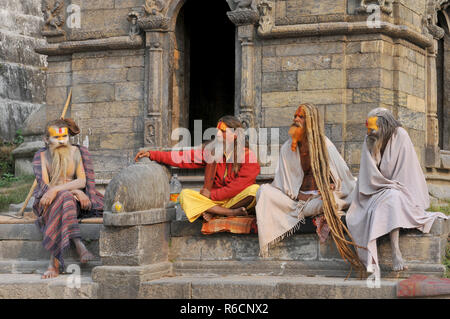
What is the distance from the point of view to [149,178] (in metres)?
8.13

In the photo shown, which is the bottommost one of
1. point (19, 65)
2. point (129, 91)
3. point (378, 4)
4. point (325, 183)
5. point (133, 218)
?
point (133, 218)

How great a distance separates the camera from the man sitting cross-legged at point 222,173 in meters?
8.14

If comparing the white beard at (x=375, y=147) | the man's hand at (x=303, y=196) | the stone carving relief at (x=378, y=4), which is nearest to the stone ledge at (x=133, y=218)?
the man's hand at (x=303, y=196)

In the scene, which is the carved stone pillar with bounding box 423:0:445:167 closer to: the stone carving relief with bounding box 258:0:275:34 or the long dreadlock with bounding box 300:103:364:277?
the stone carving relief with bounding box 258:0:275:34

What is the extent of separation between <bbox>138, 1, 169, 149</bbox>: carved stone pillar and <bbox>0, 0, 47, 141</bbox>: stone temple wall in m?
7.43

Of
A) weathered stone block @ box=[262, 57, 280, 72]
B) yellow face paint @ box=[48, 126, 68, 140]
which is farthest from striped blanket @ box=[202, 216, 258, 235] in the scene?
weathered stone block @ box=[262, 57, 280, 72]

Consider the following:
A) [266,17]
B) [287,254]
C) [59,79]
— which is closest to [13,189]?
[59,79]

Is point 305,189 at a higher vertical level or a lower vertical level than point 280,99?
lower

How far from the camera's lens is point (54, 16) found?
46.1 ft

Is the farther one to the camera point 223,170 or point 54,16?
point 54,16

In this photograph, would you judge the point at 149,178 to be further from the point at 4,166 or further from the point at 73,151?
the point at 4,166

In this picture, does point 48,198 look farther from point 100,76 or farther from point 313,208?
point 100,76

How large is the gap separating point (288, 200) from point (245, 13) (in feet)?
16.9

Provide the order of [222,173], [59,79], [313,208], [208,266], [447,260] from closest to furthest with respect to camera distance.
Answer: [313,208], [208,266], [222,173], [447,260], [59,79]
